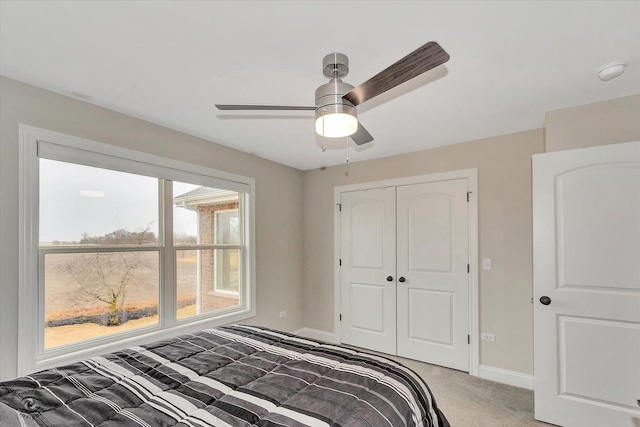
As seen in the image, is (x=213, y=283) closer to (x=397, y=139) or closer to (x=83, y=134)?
(x=83, y=134)

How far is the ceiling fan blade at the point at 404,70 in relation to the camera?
122 cm

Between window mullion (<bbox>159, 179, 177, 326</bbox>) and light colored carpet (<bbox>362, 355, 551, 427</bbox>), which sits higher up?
window mullion (<bbox>159, 179, 177, 326</bbox>)

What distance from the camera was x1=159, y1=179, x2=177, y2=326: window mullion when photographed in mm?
2955

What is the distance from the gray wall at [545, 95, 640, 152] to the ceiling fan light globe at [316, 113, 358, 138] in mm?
1965

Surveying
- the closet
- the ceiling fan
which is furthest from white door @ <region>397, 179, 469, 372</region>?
the ceiling fan

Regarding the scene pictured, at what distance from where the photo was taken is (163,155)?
117 inches

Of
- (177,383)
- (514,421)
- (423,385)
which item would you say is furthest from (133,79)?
(514,421)

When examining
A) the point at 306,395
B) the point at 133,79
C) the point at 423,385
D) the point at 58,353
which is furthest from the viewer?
the point at 58,353

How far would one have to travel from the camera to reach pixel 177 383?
57.0 inches

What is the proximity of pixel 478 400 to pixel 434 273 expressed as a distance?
4.11 ft

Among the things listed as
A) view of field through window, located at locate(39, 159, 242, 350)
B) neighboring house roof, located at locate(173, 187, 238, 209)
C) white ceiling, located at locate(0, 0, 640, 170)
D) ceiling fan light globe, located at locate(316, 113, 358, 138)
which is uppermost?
white ceiling, located at locate(0, 0, 640, 170)

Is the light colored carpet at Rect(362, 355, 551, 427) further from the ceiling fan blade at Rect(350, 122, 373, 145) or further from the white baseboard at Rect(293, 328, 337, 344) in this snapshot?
the ceiling fan blade at Rect(350, 122, 373, 145)

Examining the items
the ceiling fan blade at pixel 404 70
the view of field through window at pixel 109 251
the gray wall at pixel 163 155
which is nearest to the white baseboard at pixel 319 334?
the gray wall at pixel 163 155

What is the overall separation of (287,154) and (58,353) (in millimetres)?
2795
